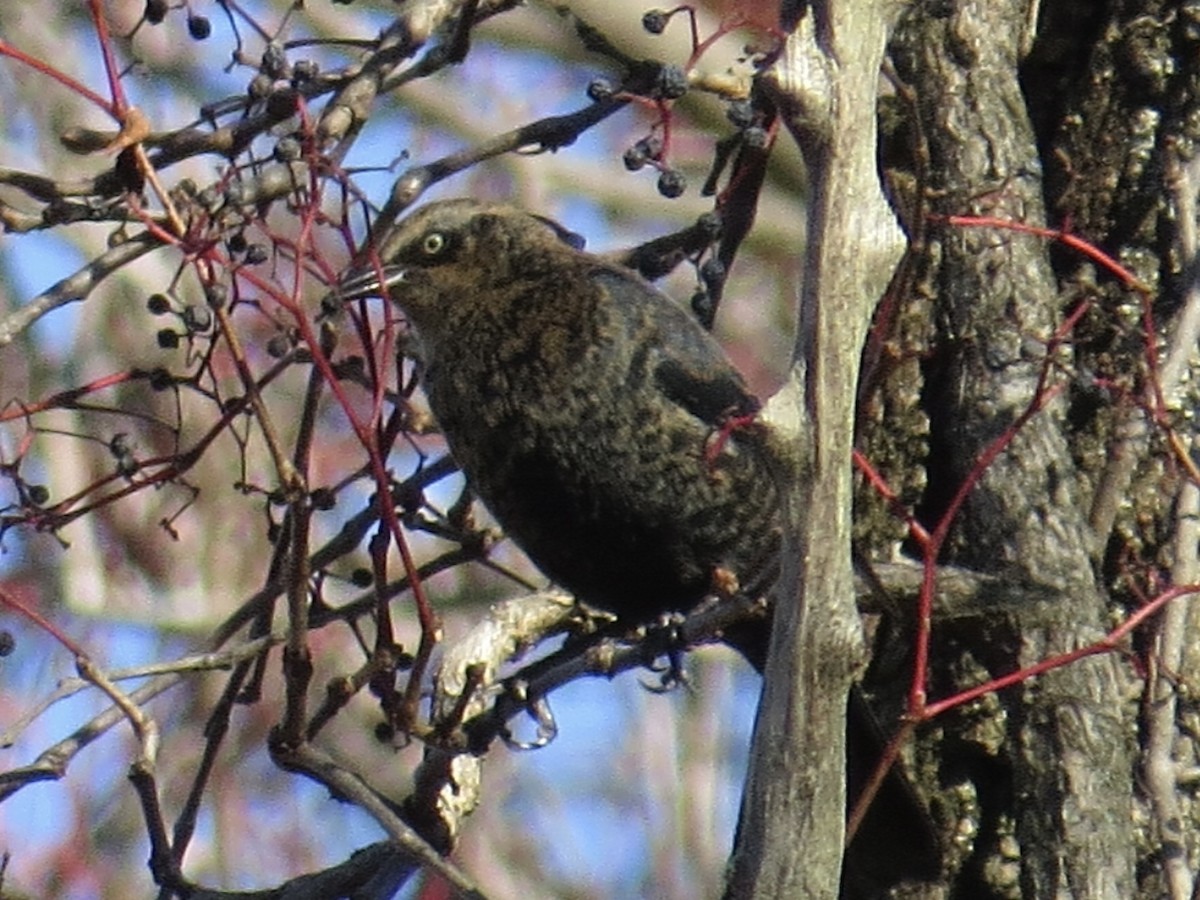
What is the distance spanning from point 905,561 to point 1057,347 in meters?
0.39

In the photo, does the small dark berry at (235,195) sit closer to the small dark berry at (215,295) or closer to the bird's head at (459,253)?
the small dark berry at (215,295)

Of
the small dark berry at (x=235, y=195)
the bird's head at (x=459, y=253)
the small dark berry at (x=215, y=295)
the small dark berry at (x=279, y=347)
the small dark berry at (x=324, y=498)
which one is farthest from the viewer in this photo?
the bird's head at (x=459, y=253)

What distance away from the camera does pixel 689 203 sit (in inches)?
221

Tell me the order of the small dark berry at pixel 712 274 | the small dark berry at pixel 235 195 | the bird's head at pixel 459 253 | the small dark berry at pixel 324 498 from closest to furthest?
the small dark berry at pixel 324 498, the small dark berry at pixel 235 195, the small dark berry at pixel 712 274, the bird's head at pixel 459 253

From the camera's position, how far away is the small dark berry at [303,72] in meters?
2.72

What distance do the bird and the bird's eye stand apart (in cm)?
23

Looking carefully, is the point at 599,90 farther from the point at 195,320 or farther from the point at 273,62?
the point at 195,320

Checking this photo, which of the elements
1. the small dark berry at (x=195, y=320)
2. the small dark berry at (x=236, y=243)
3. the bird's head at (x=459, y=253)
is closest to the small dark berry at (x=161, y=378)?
the small dark berry at (x=195, y=320)

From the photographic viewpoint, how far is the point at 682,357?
3295 millimetres

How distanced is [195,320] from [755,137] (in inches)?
30.7

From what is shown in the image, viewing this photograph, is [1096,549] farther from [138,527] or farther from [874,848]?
[138,527]

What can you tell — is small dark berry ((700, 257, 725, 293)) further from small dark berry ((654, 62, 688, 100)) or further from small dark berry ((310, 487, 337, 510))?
small dark berry ((310, 487, 337, 510))

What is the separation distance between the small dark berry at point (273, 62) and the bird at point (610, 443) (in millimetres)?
492

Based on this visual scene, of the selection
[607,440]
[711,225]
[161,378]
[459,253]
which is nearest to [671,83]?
[711,225]
